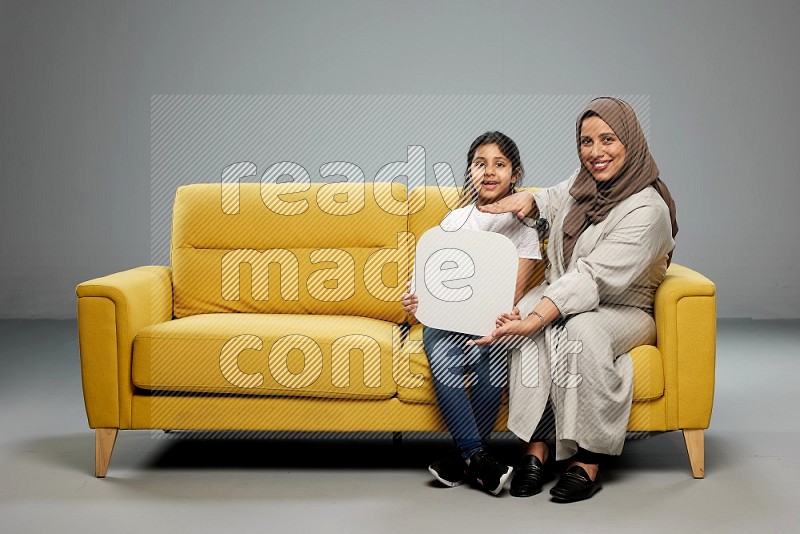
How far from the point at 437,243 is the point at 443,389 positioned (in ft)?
1.53

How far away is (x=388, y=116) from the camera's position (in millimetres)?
5574

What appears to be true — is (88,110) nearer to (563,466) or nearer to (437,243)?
(437,243)

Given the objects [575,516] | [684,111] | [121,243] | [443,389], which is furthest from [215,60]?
[575,516]

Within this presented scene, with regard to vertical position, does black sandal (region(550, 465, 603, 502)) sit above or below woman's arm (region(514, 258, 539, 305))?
below

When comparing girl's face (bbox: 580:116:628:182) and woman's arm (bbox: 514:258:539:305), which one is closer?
girl's face (bbox: 580:116:628:182)

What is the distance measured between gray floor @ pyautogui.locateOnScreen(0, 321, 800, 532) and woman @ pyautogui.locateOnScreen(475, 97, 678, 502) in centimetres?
15

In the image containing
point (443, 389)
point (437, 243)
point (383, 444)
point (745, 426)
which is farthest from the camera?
point (745, 426)

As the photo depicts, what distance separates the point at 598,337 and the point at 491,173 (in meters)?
0.62

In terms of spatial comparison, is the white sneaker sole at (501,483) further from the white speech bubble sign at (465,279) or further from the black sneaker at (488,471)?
the white speech bubble sign at (465,279)

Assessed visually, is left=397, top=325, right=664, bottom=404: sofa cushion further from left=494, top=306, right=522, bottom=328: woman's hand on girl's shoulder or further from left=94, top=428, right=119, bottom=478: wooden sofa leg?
left=94, top=428, right=119, bottom=478: wooden sofa leg

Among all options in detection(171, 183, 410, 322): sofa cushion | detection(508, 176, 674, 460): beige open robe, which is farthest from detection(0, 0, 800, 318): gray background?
detection(508, 176, 674, 460): beige open robe

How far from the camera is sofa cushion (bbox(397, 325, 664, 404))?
255cm

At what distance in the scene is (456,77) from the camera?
5.58m

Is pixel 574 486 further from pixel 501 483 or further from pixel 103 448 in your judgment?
pixel 103 448
